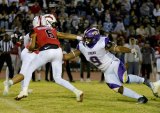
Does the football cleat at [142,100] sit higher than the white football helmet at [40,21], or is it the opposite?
the white football helmet at [40,21]

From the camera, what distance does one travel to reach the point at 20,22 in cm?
1884

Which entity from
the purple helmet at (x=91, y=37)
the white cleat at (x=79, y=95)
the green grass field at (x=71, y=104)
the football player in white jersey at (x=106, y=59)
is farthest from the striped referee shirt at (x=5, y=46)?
the white cleat at (x=79, y=95)

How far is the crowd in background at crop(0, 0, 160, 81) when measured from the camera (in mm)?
18797

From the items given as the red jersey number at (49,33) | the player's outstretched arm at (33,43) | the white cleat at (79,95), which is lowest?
the white cleat at (79,95)

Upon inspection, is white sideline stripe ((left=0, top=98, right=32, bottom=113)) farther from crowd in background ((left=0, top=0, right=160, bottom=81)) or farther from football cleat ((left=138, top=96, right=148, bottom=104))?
crowd in background ((left=0, top=0, right=160, bottom=81))

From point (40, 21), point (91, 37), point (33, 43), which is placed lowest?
point (33, 43)

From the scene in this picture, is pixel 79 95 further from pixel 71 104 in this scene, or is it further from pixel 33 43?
pixel 33 43

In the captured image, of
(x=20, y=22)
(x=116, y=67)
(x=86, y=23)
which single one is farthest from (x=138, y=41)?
(x=116, y=67)

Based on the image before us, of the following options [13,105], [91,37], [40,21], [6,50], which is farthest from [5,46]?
[13,105]

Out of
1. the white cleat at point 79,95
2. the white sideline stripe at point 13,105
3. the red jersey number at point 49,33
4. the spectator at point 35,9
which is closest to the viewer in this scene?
the white sideline stripe at point 13,105

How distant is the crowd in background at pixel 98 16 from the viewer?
1880cm

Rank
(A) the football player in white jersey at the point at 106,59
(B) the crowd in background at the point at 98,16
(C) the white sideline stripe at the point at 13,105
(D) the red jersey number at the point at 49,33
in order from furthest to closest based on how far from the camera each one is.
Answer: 1. (B) the crowd in background at the point at 98,16
2. (D) the red jersey number at the point at 49,33
3. (A) the football player in white jersey at the point at 106,59
4. (C) the white sideline stripe at the point at 13,105

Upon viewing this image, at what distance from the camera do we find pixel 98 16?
67.4ft

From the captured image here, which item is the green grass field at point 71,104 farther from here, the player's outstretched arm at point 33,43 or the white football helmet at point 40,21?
the white football helmet at point 40,21
